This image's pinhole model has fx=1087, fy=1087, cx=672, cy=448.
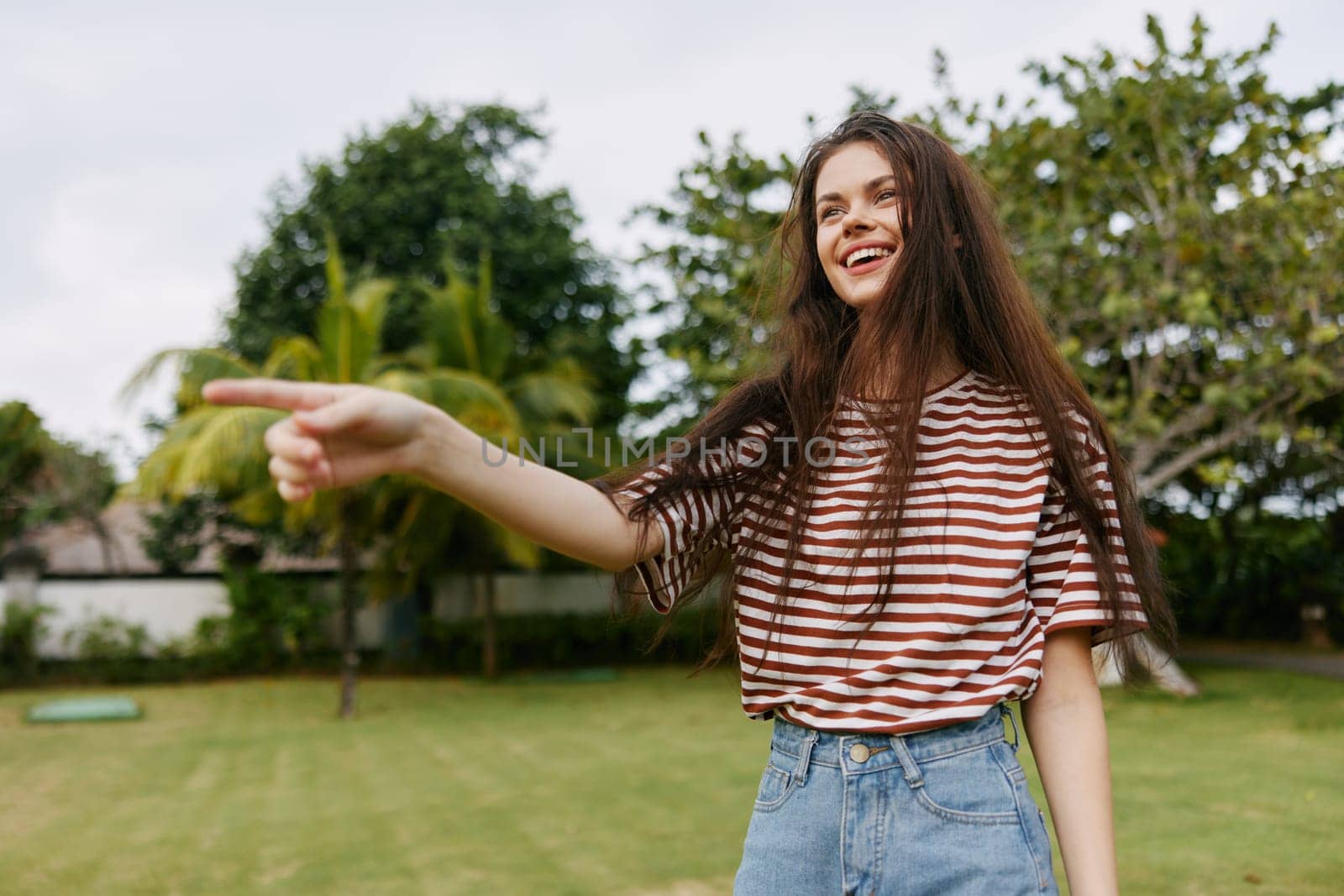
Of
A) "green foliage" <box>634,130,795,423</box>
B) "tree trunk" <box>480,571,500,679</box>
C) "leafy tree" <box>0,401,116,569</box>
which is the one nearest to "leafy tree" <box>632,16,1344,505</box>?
"green foliage" <box>634,130,795,423</box>

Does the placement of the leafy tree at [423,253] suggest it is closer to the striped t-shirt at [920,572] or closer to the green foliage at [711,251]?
the green foliage at [711,251]

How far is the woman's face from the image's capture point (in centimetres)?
148

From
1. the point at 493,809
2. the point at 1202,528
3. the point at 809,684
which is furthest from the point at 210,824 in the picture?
the point at 1202,528

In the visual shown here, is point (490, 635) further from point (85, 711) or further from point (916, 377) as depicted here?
point (916, 377)

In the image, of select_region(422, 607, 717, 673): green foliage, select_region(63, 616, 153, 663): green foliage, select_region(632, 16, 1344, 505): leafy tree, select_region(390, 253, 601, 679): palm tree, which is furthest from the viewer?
select_region(422, 607, 717, 673): green foliage

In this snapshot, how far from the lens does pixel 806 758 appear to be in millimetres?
1289

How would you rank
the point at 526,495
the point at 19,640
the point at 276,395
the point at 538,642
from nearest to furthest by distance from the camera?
1. the point at 276,395
2. the point at 526,495
3. the point at 19,640
4. the point at 538,642

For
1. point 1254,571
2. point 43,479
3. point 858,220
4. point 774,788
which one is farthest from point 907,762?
point 43,479

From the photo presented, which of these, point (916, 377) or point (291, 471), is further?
point (916, 377)

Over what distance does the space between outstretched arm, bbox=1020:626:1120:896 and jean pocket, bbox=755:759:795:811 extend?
302 millimetres

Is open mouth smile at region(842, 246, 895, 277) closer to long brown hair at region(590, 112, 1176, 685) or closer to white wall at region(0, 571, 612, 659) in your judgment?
long brown hair at region(590, 112, 1176, 685)

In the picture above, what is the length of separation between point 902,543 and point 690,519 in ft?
0.86

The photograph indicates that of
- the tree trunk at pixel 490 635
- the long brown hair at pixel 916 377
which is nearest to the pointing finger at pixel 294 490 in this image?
the long brown hair at pixel 916 377

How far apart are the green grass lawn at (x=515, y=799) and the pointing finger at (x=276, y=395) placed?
1057 mm
